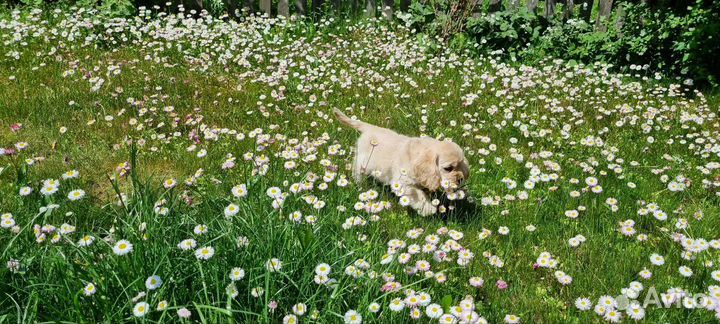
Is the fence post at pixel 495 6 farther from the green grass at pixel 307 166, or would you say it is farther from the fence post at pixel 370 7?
the fence post at pixel 370 7

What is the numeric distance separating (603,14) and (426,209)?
5.60 meters

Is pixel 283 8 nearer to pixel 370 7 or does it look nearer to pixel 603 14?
pixel 370 7

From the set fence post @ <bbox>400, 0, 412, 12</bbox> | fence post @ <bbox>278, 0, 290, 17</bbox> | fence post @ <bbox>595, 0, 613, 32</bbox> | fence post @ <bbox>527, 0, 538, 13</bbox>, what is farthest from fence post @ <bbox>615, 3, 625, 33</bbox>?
fence post @ <bbox>278, 0, 290, 17</bbox>

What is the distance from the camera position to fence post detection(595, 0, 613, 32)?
7.86 metres

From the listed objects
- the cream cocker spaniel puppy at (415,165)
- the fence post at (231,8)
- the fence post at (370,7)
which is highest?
the cream cocker spaniel puppy at (415,165)

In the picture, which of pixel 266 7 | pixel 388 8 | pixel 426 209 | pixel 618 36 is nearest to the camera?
pixel 426 209

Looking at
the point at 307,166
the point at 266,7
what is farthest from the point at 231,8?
the point at 307,166

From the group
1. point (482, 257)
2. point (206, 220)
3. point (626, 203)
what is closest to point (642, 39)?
point (626, 203)

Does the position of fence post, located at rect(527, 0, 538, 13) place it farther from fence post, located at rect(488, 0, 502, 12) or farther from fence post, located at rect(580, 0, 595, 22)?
fence post, located at rect(580, 0, 595, 22)

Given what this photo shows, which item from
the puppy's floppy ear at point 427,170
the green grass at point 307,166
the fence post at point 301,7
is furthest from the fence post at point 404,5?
the puppy's floppy ear at point 427,170

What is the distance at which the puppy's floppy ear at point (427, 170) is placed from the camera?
3.86 m

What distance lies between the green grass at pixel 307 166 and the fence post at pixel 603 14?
941 millimetres

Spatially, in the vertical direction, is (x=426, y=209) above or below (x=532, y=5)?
below

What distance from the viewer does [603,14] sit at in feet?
26.1
